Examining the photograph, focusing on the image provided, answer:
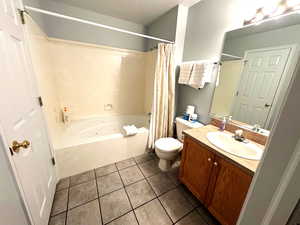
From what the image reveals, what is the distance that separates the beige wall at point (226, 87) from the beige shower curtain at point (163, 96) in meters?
0.68

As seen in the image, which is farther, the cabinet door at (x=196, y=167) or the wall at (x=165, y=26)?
→ the wall at (x=165, y=26)

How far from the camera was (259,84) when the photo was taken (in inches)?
49.9

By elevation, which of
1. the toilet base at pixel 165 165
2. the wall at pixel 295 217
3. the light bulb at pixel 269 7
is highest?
the light bulb at pixel 269 7

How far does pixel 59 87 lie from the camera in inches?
86.2


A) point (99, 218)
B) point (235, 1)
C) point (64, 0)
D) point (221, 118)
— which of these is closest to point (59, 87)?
point (64, 0)

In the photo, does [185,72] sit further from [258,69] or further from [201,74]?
[258,69]

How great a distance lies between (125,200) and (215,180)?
1.02 meters

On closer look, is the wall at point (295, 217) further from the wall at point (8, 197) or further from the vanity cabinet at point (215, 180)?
the wall at point (8, 197)

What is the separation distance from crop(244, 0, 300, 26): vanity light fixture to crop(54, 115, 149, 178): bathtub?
1929mm

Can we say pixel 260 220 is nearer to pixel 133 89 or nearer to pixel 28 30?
pixel 28 30

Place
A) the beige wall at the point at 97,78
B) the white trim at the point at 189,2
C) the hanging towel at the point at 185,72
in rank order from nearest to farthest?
the white trim at the point at 189,2, the hanging towel at the point at 185,72, the beige wall at the point at 97,78

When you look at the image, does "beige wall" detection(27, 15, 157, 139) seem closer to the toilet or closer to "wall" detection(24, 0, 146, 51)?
"wall" detection(24, 0, 146, 51)

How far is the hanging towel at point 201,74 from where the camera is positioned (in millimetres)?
1665

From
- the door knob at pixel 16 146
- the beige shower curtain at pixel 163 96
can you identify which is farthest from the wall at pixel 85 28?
the door knob at pixel 16 146
